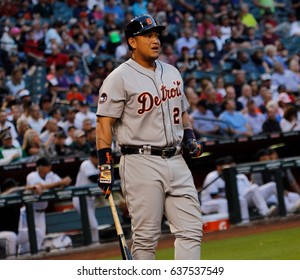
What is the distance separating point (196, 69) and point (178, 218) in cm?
1333

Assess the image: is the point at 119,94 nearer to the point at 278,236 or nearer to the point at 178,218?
the point at 178,218

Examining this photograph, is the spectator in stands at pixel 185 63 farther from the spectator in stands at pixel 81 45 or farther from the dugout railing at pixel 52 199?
the dugout railing at pixel 52 199

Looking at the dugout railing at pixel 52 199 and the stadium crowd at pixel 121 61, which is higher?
the stadium crowd at pixel 121 61

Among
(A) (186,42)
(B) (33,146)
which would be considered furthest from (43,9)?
(B) (33,146)

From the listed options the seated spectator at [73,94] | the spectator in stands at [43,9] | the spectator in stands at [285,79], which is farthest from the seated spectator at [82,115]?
the spectator in stands at [285,79]

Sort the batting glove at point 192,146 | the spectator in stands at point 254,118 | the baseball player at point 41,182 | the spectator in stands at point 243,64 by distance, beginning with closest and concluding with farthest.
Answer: the batting glove at point 192,146
the baseball player at point 41,182
the spectator in stands at point 254,118
the spectator in stands at point 243,64

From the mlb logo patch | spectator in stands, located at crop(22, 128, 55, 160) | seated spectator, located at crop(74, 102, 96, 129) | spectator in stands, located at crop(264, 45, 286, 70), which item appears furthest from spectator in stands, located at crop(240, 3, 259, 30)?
→ the mlb logo patch

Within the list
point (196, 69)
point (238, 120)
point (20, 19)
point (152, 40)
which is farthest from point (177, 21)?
point (152, 40)

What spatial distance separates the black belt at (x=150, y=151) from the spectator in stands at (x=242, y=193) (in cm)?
686

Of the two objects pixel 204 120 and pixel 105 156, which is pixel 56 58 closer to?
pixel 204 120

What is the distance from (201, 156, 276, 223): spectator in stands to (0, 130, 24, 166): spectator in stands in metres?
2.64

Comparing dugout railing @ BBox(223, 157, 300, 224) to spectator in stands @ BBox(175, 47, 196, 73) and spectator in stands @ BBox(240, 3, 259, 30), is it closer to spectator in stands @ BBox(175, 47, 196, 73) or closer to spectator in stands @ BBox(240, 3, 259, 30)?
spectator in stands @ BBox(175, 47, 196, 73)

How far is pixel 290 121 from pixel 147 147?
369 inches

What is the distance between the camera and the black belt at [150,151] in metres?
6.81
